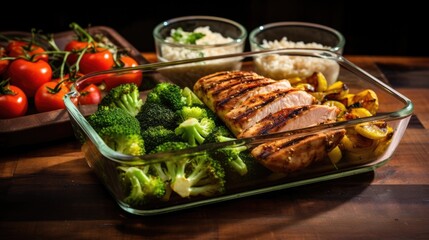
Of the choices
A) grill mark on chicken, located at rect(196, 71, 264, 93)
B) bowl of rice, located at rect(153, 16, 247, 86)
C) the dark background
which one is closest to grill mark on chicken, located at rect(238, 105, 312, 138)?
grill mark on chicken, located at rect(196, 71, 264, 93)

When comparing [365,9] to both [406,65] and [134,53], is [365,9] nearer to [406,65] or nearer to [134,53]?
[406,65]

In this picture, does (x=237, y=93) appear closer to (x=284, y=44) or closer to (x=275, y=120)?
(x=275, y=120)

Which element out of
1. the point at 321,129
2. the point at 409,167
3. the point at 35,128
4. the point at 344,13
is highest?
the point at 321,129

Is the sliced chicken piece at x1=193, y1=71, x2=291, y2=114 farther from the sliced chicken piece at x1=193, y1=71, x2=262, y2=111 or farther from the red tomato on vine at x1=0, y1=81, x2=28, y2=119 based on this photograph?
the red tomato on vine at x1=0, y1=81, x2=28, y2=119

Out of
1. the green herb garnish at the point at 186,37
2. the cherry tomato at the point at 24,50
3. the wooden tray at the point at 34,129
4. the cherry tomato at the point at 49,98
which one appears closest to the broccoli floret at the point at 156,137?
the wooden tray at the point at 34,129

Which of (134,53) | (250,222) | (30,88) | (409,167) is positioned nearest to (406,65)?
(409,167)
